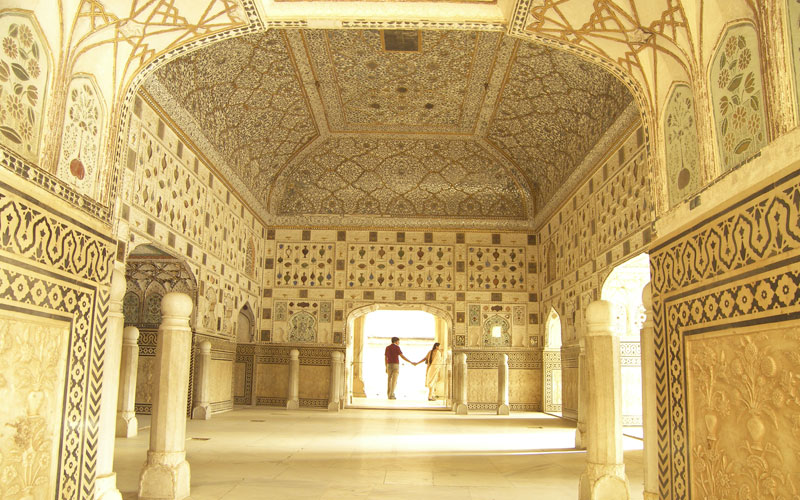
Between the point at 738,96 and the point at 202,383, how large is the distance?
9.41 m

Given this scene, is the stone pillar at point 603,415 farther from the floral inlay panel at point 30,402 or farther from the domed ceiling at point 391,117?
the domed ceiling at point 391,117

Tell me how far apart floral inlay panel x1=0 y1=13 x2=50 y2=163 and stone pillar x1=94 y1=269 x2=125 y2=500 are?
1.16m

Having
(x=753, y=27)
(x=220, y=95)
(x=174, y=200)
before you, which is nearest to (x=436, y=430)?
(x=174, y=200)

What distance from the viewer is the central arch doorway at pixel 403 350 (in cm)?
1925

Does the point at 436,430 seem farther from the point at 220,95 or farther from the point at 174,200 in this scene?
the point at 220,95

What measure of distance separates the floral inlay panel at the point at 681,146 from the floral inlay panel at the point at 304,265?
36.7 feet

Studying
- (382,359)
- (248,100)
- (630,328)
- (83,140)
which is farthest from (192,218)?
(382,359)

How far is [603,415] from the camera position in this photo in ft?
15.3

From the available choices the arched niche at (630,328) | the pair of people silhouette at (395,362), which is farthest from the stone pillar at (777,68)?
the pair of people silhouette at (395,362)

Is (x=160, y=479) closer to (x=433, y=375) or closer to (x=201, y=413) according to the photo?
(x=201, y=413)

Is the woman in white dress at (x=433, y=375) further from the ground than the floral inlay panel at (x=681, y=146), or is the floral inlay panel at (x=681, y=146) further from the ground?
the floral inlay panel at (x=681, y=146)

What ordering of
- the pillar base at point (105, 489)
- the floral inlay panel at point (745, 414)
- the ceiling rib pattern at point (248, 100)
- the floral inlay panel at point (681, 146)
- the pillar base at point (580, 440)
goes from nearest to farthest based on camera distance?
the floral inlay panel at point (745, 414) → the floral inlay panel at point (681, 146) → the pillar base at point (105, 489) → the pillar base at point (580, 440) → the ceiling rib pattern at point (248, 100)

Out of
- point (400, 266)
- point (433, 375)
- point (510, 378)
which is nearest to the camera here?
point (510, 378)

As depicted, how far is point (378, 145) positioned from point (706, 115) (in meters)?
10.5
